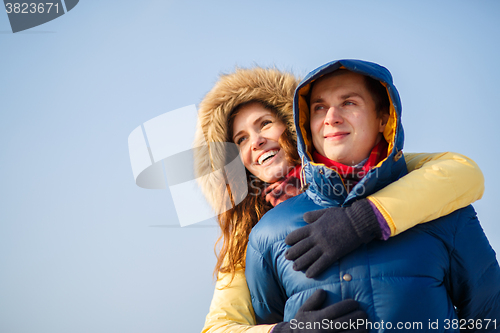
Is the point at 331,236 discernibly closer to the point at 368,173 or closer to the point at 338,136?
the point at 368,173

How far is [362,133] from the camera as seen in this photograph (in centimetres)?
239

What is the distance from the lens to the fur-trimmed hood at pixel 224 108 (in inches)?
141

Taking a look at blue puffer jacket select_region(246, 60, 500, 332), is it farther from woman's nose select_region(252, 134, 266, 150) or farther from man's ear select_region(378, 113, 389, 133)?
woman's nose select_region(252, 134, 266, 150)

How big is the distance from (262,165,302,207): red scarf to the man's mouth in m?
0.23

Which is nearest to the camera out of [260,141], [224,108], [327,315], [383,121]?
[327,315]

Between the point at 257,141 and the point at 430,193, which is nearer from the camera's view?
the point at 430,193

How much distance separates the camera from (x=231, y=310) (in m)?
2.64

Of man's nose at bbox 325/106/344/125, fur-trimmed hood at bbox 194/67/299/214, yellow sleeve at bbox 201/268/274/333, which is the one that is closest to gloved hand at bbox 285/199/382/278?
man's nose at bbox 325/106/344/125

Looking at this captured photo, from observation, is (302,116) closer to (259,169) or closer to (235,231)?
(259,169)

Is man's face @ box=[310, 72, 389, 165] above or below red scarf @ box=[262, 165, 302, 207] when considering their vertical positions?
above

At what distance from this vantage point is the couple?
2.01 metres

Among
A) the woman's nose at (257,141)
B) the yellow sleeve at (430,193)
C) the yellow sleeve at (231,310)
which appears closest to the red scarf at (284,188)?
the woman's nose at (257,141)

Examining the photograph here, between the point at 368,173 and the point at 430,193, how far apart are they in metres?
0.34

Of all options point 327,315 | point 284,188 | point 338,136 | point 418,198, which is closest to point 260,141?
point 284,188
